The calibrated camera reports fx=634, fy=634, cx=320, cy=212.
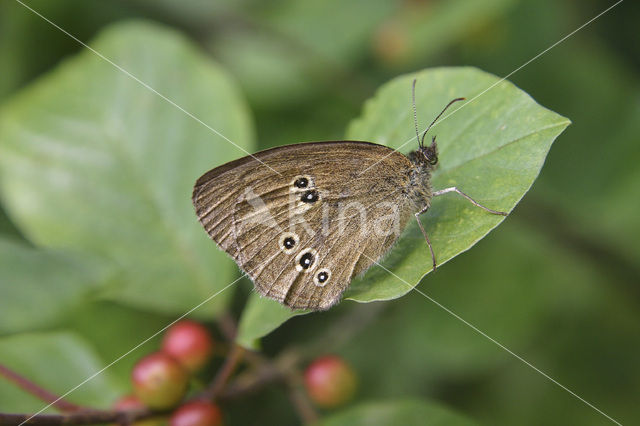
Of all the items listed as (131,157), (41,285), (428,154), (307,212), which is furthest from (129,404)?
(428,154)

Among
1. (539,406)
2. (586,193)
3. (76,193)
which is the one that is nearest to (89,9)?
(76,193)

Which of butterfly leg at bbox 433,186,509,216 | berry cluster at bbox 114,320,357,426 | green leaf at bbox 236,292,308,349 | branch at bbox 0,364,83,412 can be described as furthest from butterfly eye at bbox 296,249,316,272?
branch at bbox 0,364,83,412

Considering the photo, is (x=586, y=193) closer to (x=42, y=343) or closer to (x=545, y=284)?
(x=545, y=284)

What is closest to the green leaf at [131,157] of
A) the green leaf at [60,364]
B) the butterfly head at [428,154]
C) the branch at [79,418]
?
the green leaf at [60,364]

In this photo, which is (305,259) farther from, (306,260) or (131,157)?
(131,157)

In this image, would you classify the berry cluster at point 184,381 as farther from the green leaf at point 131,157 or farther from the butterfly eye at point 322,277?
the butterfly eye at point 322,277

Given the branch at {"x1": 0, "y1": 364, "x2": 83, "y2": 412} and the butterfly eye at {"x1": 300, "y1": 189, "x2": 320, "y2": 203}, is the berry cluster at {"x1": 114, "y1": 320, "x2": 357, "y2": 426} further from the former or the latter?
the butterfly eye at {"x1": 300, "y1": 189, "x2": 320, "y2": 203}
